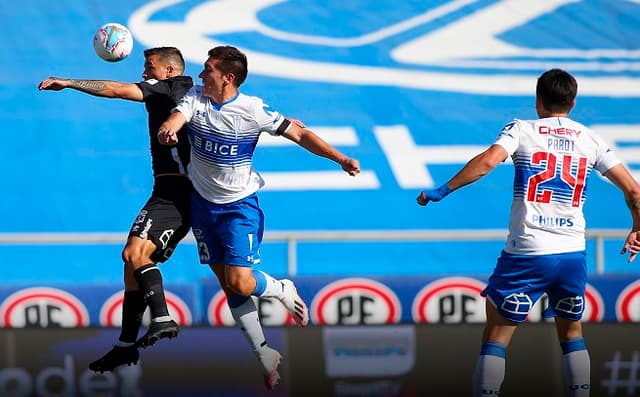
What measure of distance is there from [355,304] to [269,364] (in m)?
2.42

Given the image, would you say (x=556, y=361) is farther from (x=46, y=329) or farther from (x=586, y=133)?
(x=46, y=329)

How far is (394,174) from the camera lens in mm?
13852

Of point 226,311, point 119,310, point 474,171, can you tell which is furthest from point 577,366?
point 119,310

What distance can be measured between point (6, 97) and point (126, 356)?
7002mm

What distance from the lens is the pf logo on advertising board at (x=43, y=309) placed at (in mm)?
10188

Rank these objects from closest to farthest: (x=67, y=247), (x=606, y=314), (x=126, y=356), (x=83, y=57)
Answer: (x=126, y=356), (x=606, y=314), (x=67, y=247), (x=83, y=57)

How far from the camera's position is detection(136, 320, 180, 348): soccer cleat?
24.4ft

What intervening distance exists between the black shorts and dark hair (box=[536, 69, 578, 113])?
2450 mm

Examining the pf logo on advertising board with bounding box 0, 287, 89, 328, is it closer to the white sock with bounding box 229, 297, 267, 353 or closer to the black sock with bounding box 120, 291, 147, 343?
the black sock with bounding box 120, 291, 147, 343

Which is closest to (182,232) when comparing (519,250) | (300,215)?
(519,250)

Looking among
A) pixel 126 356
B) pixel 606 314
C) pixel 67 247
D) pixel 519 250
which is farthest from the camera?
pixel 67 247

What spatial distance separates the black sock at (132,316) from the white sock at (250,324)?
62 cm

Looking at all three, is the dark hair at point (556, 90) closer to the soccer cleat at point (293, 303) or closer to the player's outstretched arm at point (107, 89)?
the soccer cleat at point (293, 303)

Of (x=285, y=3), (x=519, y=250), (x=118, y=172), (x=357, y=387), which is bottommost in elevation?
(x=357, y=387)
